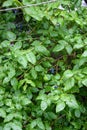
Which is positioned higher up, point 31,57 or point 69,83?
point 31,57

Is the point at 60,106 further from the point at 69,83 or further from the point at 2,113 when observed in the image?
the point at 2,113

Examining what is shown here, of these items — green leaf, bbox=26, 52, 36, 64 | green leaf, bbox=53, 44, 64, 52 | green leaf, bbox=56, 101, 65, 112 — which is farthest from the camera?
green leaf, bbox=53, 44, 64, 52

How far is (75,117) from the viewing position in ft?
6.66

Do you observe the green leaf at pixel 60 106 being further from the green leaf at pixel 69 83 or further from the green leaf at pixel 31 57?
the green leaf at pixel 31 57

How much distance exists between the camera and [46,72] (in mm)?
2023

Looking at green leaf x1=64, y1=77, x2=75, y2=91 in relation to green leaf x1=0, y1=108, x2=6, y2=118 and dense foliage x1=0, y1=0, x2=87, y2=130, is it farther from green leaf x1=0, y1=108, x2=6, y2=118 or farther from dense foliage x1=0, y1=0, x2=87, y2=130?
green leaf x1=0, y1=108, x2=6, y2=118

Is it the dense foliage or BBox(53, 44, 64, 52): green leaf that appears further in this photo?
BBox(53, 44, 64, 52): green leaf

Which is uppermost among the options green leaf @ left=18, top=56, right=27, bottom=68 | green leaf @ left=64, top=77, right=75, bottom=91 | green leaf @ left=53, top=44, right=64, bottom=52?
green leaf @ left=18, top=56, right=27, bottom=68

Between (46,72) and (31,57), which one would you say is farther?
(46,72)

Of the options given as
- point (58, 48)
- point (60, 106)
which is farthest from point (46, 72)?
point (60, 106)

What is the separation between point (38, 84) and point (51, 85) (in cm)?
9

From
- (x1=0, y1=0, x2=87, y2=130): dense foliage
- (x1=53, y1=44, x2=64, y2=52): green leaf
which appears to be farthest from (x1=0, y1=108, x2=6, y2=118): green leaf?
(x1=53, y1=44, x2=64, y2=52): green leaf

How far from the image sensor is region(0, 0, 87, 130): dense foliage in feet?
6.02

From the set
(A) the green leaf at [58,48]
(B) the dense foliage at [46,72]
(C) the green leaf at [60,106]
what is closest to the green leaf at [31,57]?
(B) the dense foliage at [46,72]
